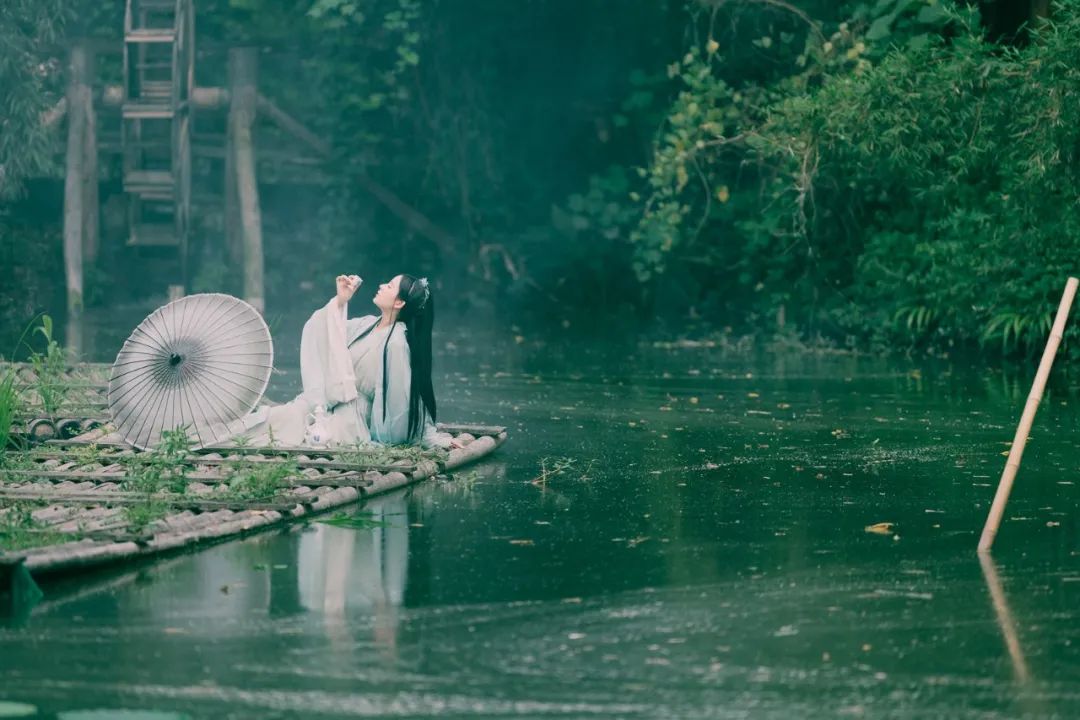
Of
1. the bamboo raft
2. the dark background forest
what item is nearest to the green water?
the bamboo raft

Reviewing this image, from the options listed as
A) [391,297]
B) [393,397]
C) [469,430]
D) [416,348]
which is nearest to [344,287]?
[391,297]

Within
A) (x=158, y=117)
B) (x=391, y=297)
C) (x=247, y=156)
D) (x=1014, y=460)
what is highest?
(x=158, y=117)

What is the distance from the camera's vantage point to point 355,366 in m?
11.1

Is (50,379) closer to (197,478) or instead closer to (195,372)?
(195,372)

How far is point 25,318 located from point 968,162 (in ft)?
38.4

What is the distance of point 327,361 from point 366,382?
264mm

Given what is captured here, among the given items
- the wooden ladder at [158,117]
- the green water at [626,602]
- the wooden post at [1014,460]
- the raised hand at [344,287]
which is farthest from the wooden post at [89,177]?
the wooden post at [1014,460]

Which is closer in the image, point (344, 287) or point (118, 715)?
point (118, 715)

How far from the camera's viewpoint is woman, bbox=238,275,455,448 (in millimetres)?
10828

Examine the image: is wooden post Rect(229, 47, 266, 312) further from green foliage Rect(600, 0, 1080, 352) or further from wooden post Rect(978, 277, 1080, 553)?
wooden post Rect(978, 277, 1080, 553)

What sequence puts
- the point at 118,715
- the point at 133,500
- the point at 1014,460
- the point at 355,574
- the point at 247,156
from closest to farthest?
the point at 118,715, the point at 355,574, the point at 1014,460, the point at 133,500, the point at 247,156

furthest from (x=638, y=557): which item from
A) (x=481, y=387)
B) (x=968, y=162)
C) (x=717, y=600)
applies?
(x=968, y=162)

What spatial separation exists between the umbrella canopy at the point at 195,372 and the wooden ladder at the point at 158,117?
1319 cm

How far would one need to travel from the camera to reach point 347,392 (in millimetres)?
10836
